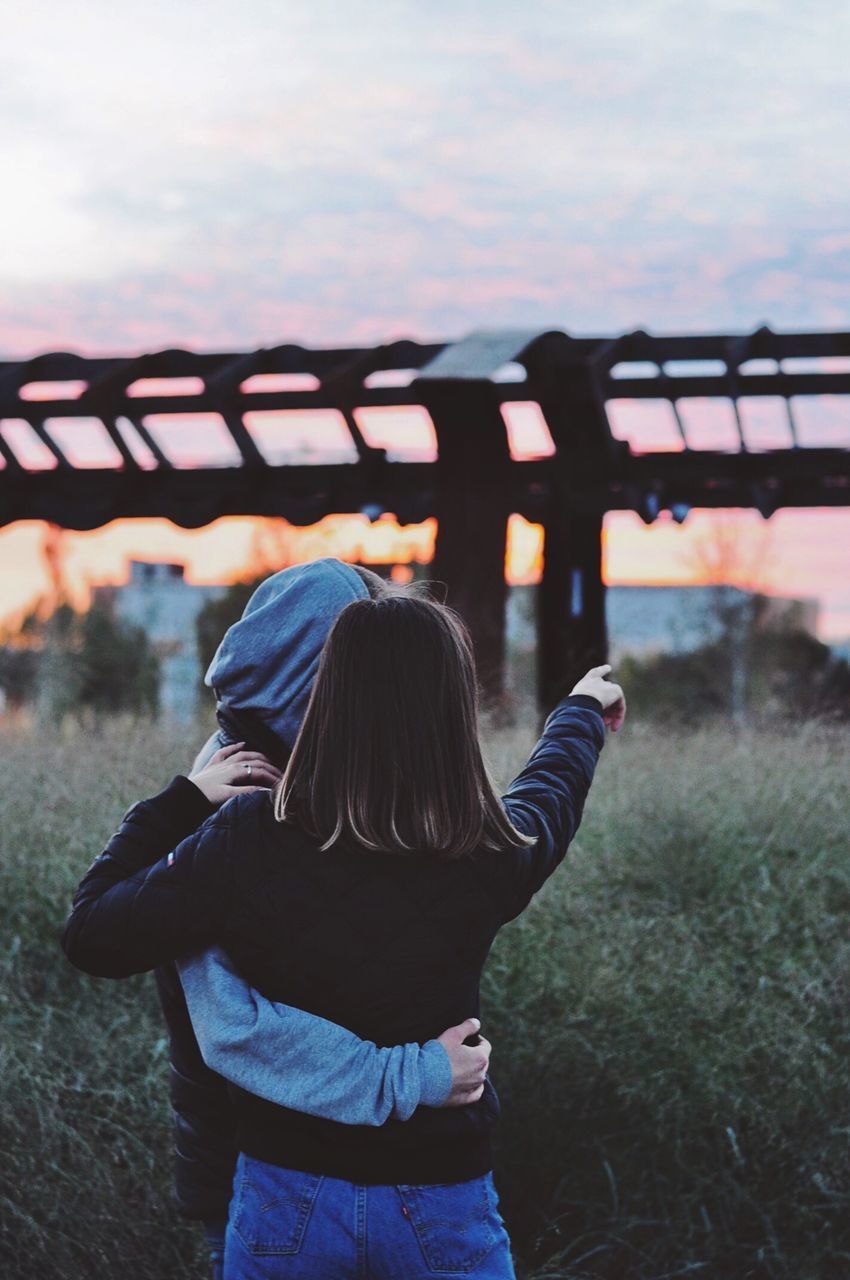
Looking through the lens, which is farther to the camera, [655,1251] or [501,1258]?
[655,1251]

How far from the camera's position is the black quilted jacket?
1.89 m

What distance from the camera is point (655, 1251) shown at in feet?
13.0

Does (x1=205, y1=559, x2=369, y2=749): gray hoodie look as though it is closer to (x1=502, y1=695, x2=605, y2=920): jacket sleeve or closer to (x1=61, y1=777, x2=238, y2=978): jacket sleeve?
(x1=61, y1=777, x2=238, y2=978): jacket sleeve

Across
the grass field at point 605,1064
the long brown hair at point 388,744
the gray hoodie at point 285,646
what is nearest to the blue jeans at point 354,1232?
the long brown hair at point 388,744

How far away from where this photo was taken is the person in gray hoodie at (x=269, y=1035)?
6.21 feet

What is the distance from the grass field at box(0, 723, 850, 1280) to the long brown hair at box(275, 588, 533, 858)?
2.23m

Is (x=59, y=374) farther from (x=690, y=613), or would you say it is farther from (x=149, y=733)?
(x=690, y=613)

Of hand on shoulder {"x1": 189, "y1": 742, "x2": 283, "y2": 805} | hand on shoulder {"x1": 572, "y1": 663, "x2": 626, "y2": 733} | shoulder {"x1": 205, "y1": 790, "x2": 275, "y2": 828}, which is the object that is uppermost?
hand on shoulder {"x1": 572, "y1": 663, "x2": 626, "y2": 733}

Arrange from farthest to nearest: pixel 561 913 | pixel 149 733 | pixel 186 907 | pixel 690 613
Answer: pixel 690 613 → pixel 149 733 → pixel 561 913 → pixel 186 907

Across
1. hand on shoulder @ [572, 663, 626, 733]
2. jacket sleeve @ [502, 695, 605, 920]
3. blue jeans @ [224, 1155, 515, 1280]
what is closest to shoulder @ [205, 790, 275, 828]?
jacket sleeve @ [502, 695, 605, 920]

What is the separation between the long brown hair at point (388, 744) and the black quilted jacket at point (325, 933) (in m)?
0.05

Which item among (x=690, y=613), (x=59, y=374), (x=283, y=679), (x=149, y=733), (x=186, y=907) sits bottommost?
(x=690, y=613)

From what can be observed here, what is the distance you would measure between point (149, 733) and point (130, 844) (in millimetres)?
4797

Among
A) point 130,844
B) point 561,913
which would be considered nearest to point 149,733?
point 561,913
